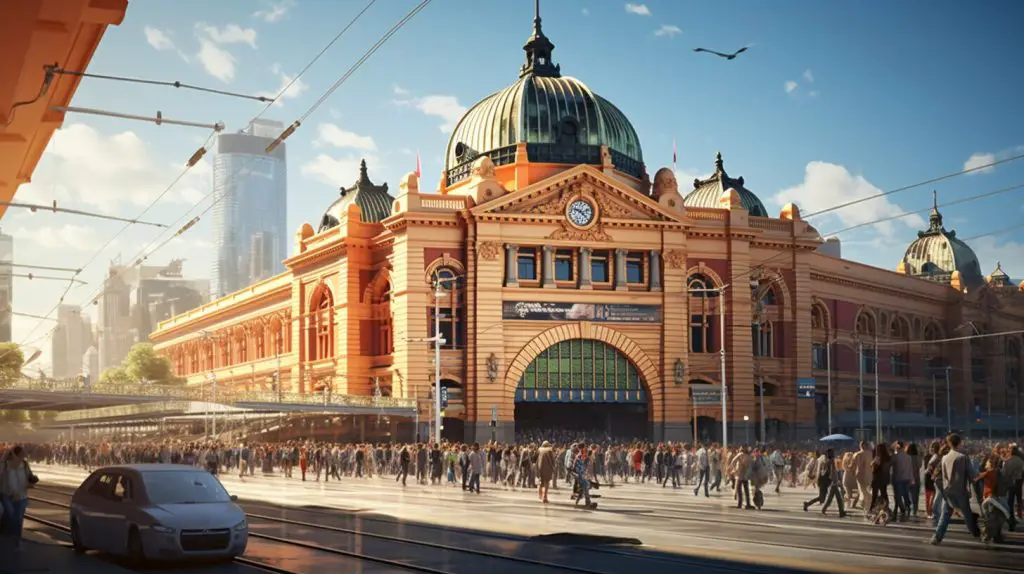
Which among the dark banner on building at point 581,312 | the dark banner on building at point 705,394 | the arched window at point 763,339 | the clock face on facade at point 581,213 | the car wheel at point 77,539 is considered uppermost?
the clock face on facade at point 581,213

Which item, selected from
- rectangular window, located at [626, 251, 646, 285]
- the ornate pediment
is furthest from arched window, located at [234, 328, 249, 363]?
rectangular window, located at [626, 251, 646, 285]

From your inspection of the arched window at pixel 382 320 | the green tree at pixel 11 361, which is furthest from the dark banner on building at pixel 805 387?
the green tree at pixel 11 361

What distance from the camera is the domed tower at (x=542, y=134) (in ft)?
262

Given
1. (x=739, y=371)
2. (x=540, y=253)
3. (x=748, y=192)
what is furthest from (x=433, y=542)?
(x=748, y=192)

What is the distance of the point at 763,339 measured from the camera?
82.6 m

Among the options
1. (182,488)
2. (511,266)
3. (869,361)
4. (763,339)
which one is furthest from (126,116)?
(869,361)

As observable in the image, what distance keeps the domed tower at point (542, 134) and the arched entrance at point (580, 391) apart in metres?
11.4

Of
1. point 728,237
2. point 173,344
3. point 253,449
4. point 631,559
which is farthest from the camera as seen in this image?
point 173,344

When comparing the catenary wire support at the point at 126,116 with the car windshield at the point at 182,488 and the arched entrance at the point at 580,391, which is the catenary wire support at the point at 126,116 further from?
the arched entrance at the point at 580,391

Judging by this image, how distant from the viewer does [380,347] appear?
78.8 metres

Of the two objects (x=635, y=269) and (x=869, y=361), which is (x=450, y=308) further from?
(x=869, y=361)

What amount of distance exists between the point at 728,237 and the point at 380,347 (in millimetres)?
23763

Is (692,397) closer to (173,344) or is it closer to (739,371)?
(739,371)

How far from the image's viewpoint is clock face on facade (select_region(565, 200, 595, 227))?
74444mm
